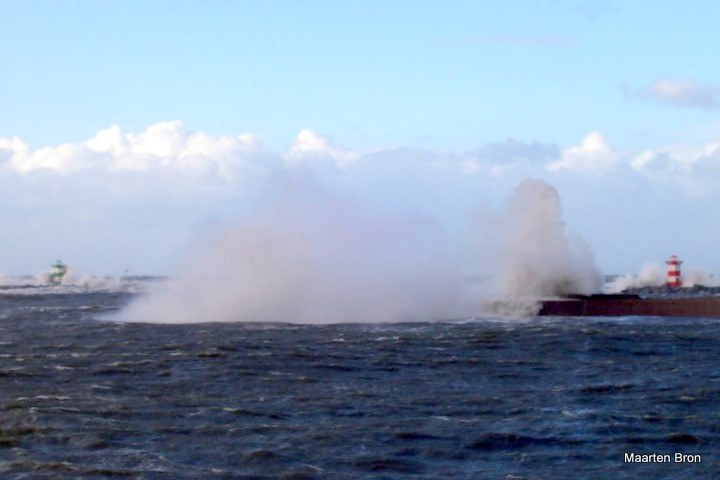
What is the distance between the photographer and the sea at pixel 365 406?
50.0 ft

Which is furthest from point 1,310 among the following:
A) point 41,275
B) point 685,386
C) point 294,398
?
point 41,275

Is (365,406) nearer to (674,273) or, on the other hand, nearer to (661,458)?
(661,458)

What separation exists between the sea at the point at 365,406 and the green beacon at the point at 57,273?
3634 inches

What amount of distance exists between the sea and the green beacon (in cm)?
9231

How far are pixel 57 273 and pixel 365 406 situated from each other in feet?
360

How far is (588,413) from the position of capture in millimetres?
18766

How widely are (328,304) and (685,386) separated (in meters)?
24.5

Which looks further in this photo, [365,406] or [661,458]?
[365,406]

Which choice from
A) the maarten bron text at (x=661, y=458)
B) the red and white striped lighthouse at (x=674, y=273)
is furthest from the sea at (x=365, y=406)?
the red and white striped lighthouse at (x=674, y=273)

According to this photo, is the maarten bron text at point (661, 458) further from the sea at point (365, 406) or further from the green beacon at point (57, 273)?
Result: the green beacon at point (57, 273)

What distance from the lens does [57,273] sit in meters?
124

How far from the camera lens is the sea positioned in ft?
50.0

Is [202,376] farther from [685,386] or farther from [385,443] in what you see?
[685,386]

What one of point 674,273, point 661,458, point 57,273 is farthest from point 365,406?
point 57,273
